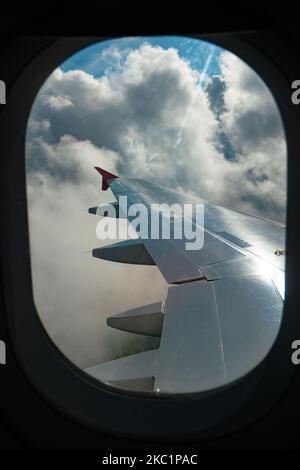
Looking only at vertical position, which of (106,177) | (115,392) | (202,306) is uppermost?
(106,177)

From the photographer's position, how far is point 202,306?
161 centimetres

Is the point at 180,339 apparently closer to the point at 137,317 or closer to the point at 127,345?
the point at 137,317

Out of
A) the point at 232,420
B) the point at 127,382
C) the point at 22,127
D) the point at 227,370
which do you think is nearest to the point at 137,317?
the point at 127,382

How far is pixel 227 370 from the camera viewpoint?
4.09 feet

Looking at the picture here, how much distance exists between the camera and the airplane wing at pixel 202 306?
4.25ft

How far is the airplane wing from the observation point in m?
1.30

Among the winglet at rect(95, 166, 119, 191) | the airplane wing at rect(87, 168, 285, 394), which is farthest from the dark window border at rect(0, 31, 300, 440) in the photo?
the winglet at rect(95, 166, 119, 191)

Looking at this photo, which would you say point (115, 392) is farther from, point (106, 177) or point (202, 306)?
point (106, 177)

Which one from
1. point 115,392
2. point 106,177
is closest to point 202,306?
point 115,392

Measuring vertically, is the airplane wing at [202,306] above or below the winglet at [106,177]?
below

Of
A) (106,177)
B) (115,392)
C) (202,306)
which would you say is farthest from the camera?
(106,177)

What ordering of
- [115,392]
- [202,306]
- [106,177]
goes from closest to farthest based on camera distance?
1. [115,392]
2. [202,306]
3. [106,177]
